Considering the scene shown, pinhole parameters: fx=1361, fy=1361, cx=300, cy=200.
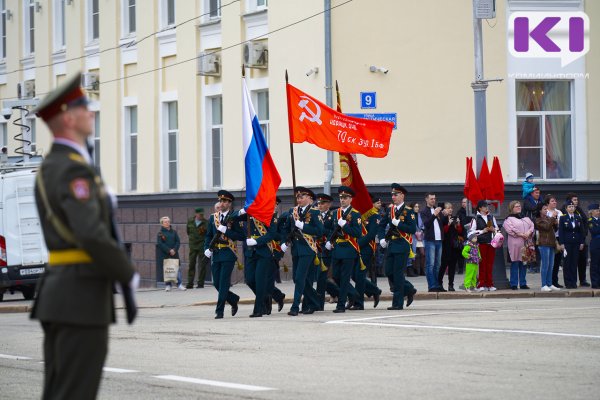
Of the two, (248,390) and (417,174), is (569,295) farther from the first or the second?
(248,390)

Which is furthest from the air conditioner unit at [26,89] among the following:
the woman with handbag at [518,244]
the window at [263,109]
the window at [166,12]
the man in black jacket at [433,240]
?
the woman with handbag at [518,244]

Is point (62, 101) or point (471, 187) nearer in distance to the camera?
point (62, 101)

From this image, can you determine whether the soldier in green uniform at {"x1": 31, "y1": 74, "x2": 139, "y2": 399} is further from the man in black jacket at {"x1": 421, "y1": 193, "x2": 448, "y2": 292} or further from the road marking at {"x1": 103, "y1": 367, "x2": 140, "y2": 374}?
the man in black jacket at {"x1": 421, "y1": 193, "x2": 448, "y2": 292}

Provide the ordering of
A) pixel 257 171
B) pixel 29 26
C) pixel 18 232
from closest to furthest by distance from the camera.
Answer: pixel 257 171
pixel 18 232
pixel 29 26

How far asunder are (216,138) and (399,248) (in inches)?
554

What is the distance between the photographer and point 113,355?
550 inches

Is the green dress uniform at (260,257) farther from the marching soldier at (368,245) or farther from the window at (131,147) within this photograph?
the window at (131,147)

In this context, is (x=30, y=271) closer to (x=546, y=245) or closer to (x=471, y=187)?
(x=471, y=187)

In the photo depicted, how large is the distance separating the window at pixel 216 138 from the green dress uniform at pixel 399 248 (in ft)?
44.0

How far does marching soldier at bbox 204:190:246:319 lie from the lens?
19.7 m

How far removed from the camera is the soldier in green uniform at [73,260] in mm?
6402

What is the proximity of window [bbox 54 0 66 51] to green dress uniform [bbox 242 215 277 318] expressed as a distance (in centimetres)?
2213

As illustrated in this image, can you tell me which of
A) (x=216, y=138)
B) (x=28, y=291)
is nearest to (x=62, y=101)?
(x=28, y=291)

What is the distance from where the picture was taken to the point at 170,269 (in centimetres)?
3022
